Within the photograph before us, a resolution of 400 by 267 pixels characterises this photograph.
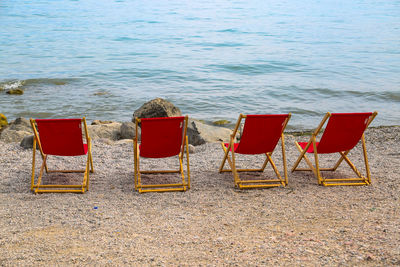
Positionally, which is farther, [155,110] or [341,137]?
[155,110]

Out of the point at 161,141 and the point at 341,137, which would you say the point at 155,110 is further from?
the point at 341,137

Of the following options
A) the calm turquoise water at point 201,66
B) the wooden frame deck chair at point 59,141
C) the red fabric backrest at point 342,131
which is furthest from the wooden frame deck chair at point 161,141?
the calm turquoise water at point 201,66

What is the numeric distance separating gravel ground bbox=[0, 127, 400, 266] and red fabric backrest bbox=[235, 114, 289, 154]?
0.56 m

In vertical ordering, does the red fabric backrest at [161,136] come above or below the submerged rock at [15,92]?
above

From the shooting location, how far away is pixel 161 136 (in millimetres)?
5332

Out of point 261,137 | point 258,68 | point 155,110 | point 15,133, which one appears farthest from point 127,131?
point 258,68

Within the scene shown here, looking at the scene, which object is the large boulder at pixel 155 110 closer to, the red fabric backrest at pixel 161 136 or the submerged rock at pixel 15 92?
the red fabric backrest at pixel 161 136

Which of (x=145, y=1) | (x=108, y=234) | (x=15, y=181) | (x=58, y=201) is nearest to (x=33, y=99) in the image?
(x=15, y=181)

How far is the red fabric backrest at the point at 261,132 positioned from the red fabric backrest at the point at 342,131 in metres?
0.58

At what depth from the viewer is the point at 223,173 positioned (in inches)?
240

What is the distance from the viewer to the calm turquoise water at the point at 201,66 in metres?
13.7

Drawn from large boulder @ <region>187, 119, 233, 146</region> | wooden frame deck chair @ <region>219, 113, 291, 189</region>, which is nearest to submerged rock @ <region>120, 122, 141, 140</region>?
large boulder @ <region>187, 119, 233, 146</region>

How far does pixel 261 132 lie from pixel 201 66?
16283mm

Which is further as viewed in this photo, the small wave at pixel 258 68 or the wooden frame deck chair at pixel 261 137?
the small wave at pixel 258 68
